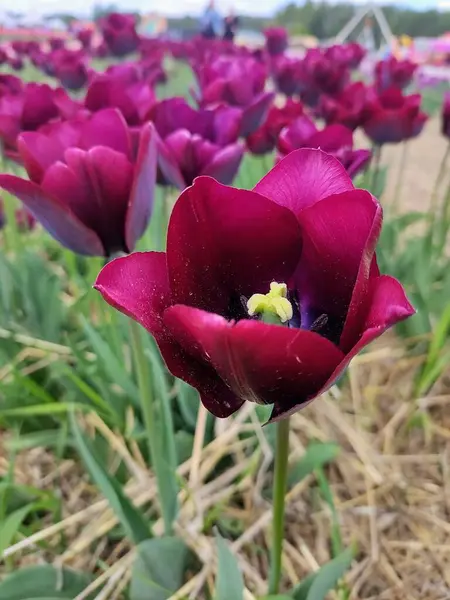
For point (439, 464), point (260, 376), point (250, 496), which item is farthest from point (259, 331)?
point (439, 464)

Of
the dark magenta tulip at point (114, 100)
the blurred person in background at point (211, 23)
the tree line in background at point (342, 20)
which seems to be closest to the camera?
the dark magenta tulip at point (114, 100)

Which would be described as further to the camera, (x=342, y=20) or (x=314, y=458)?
(x=342, y=20)

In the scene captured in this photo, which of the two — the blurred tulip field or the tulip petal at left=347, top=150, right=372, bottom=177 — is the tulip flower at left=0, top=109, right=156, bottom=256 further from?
the tulip petal at left=347, top=150, right=372, bottom=177

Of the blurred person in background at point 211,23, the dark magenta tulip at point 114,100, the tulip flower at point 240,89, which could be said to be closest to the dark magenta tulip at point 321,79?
the tulip flower at point 240,89

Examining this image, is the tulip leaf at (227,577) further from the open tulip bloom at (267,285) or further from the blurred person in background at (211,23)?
the blurred person in background at (211,23)

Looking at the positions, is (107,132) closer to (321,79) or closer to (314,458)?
(314,458)

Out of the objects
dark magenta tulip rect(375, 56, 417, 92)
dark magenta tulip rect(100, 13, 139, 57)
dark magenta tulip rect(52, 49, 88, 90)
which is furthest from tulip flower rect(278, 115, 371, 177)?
dark magenta tulip rect(100, 13, 139, 57)

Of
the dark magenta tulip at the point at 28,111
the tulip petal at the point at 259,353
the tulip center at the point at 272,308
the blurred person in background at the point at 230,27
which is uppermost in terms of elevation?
the tulip petal at the point at 259,353

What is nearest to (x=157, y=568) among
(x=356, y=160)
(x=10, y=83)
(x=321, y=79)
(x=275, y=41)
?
(x=356, y=160)
